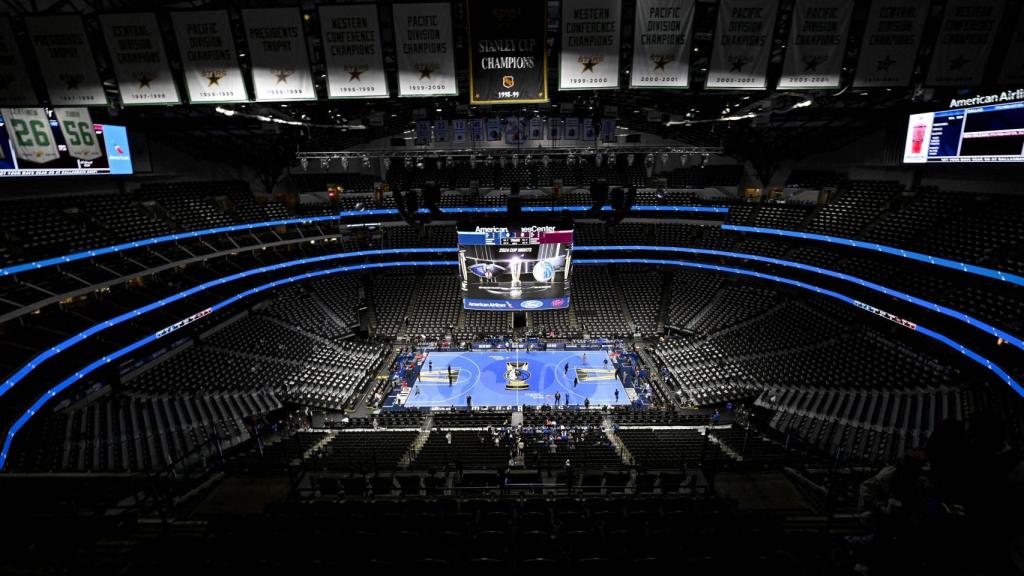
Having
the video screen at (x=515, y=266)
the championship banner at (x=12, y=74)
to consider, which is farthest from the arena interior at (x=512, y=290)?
the video screen at (x=515, y=266)

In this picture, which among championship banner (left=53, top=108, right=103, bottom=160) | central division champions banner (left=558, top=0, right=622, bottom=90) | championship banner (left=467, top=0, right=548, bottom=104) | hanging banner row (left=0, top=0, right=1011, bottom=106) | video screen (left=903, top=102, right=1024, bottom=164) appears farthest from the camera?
championship banner (left=53, top=108, right=103, bottom=160)

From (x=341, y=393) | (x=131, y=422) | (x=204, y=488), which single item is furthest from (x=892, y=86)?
(x=131, y=422)

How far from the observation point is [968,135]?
20.0 meters

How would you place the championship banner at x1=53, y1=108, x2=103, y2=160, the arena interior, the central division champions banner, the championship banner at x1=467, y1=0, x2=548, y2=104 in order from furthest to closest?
the championship banner at x1=53, y1=108, x2=103, y2=160 < the championship banner at x1=467, y1=0, x2=548, y2=104 < the central division champions banner < the arena interior

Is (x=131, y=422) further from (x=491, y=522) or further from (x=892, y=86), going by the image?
(x=892, y=86)

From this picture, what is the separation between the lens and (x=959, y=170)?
76.8 ft

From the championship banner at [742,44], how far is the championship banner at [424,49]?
6664 millimetres

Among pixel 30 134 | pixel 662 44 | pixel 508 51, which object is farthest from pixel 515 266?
pixel 30 134

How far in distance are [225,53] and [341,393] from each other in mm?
20027

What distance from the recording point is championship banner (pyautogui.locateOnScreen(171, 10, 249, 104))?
1002 cm

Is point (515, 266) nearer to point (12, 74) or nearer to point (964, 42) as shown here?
point (964, 42)

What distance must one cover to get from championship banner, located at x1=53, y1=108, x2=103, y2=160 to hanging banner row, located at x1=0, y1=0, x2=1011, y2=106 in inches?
575

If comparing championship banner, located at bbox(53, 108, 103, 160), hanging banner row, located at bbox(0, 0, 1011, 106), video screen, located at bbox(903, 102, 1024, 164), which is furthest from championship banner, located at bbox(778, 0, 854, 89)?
championship banner, located at bbox(53, 108, 103, 160)

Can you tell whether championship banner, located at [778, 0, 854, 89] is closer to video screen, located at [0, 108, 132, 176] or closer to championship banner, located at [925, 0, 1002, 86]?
championship banner, located at [925, 0, 1002, 86]
